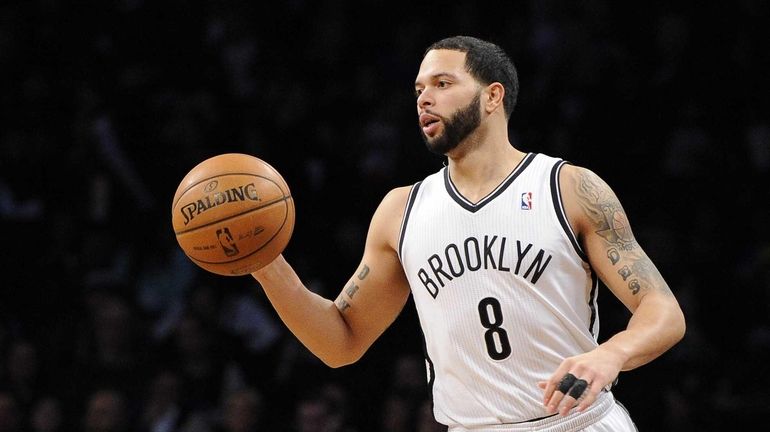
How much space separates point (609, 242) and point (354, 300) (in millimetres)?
1101

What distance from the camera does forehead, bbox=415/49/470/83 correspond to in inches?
174

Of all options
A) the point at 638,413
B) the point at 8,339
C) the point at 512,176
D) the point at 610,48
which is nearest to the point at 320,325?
the point at 512,176

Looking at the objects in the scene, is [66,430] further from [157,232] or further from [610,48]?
[610,48]

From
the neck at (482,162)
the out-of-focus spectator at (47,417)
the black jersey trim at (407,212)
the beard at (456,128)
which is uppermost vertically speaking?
the beard at (456,128)

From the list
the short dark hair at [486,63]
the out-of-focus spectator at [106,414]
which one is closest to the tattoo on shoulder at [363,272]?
the short dark hair at [486,63]

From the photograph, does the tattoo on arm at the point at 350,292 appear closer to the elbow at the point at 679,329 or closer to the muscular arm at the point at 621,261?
the muscular arm at the point at 621,261

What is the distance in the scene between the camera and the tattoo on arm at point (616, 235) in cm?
402

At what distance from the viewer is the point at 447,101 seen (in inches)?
172

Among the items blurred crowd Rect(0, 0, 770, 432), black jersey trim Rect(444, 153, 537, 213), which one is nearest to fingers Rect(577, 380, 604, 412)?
black jersey trim Rect(444, 153, 537, 213)

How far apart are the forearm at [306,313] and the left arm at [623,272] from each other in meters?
1.05

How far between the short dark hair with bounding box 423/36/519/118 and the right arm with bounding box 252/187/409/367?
55cm

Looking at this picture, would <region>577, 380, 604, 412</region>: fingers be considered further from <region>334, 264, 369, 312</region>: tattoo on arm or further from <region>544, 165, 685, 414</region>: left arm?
<region>334, 264, 369, 312</region>: tattoo on arm

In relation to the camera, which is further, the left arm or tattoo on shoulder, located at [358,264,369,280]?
tattoo on shoulder, located at [358,264,369,280]

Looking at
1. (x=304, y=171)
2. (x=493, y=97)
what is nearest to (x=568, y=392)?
(x=493, y=97)
